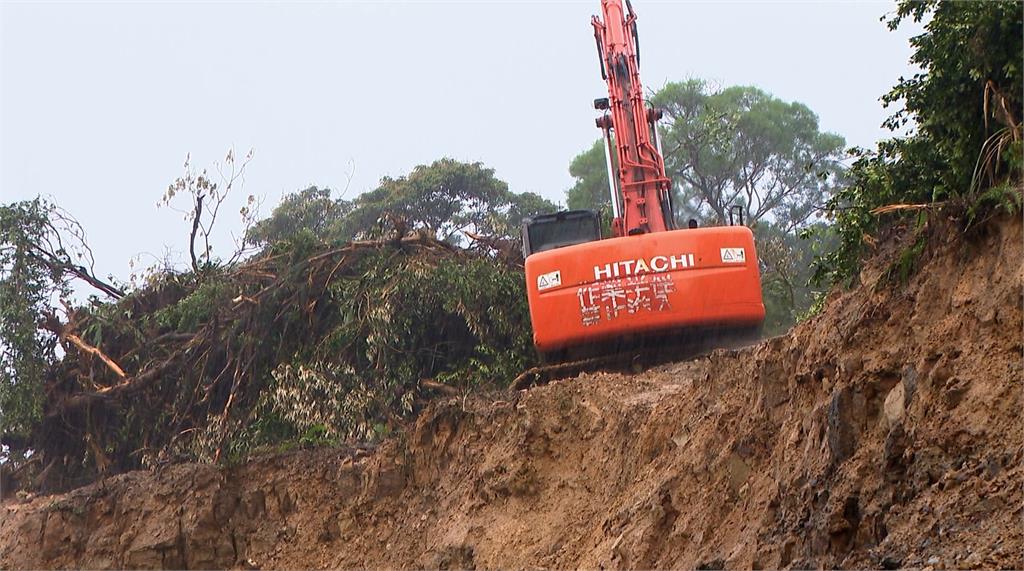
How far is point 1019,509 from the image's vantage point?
24.8 feet

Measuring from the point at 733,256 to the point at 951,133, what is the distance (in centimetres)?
560

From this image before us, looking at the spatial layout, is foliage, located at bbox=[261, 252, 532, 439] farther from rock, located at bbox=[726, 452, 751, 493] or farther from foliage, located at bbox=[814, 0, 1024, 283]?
foliage, located at bbox=[814, 0, 1024, 283]

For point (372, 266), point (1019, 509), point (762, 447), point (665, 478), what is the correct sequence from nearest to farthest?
point (1019, 509)
point (762, 447)
point (665, 478)
point (372, 266)

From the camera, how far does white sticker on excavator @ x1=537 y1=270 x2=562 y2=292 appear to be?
16.0 metres


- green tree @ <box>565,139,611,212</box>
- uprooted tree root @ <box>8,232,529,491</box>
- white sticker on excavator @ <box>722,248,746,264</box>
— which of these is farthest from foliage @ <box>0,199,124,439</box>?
green tree @ <box>565,139,611,212</box>

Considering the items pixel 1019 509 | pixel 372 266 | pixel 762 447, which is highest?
pixel 372 266

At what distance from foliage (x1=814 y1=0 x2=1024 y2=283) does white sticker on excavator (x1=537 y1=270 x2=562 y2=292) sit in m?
4.50

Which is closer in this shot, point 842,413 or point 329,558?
point 842,413

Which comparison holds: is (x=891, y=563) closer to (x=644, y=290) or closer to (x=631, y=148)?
(x=644, y=290)

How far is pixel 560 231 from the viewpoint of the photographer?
1716 cm

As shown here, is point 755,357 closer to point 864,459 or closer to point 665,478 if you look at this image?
point 665,478

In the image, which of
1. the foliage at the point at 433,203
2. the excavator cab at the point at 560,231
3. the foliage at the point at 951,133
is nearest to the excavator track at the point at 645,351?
the excavator cab at the point at 560,231

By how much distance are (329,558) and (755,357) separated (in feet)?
21.1

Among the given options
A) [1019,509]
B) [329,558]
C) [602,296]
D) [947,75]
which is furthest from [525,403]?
[1019,509]
